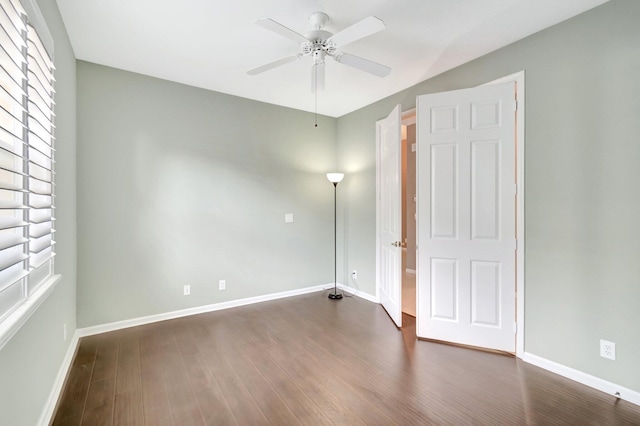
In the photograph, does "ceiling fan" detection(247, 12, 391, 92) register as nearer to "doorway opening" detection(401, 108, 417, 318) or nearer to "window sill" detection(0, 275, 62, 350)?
"window sill" detection(0, 275, 62, 350)

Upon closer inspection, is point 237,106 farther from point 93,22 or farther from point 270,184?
point 93,22

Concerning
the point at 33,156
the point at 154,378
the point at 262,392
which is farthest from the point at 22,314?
the point at 262,392

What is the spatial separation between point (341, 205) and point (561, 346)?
10.3ft

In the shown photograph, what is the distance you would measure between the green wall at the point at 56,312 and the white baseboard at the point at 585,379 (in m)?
3.45

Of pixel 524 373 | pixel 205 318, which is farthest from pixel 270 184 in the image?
pixel 524 373

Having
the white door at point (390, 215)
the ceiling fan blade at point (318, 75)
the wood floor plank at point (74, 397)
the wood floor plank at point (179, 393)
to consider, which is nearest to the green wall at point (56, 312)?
the wood floor plank at point (74, 397)

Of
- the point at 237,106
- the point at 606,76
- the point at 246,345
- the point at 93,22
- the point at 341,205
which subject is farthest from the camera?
the point at 341,205

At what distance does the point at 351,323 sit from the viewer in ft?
11.2

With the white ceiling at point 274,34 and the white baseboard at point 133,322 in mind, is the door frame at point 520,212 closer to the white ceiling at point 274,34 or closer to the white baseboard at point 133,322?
the white ceiling at point 274,34

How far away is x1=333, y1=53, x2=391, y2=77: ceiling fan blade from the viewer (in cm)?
229

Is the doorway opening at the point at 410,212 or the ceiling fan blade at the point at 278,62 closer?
the ceiling fan blade at the point at 278,62

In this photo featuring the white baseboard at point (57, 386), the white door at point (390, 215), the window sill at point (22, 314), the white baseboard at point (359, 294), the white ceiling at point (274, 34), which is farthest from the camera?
the white baseboard at point (359, 294)

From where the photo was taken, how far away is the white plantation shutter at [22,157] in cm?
127

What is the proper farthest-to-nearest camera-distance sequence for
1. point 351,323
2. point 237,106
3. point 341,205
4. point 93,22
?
point 341,205
point 237,106
point 351,323
point 93,22
